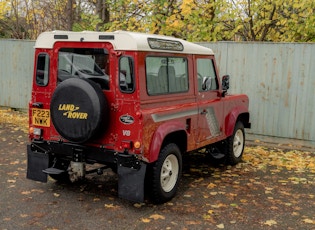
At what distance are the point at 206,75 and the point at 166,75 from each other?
1332 millimetres

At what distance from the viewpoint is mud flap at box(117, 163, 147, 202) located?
16.1ft

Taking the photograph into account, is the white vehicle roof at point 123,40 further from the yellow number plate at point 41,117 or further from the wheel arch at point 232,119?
the wheel arch at point 232,119

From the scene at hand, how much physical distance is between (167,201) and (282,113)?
5018mm

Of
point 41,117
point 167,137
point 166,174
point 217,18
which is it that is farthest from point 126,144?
point 217,18

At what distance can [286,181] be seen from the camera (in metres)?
6.66

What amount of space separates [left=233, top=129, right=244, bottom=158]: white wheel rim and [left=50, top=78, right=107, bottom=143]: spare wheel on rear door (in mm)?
3609

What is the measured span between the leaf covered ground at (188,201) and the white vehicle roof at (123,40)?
84.3 inches

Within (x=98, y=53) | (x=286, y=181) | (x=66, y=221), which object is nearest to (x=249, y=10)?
(x=286, y=181)

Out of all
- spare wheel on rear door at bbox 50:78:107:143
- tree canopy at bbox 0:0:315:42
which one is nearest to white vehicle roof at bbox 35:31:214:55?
spare wheel on rear door at bbox 50:78:107:143

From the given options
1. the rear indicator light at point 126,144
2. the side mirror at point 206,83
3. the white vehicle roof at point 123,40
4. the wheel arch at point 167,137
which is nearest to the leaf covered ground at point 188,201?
the wheel arch at point 167,137

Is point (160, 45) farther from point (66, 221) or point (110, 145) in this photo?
point (66, 221)

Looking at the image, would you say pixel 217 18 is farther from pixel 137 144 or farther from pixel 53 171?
pixel 53 171

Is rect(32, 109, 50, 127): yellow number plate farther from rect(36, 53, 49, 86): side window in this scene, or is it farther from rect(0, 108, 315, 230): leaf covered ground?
rect(0, 108, 315, 230): leaf covered ground

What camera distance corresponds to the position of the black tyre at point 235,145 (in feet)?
24.3
